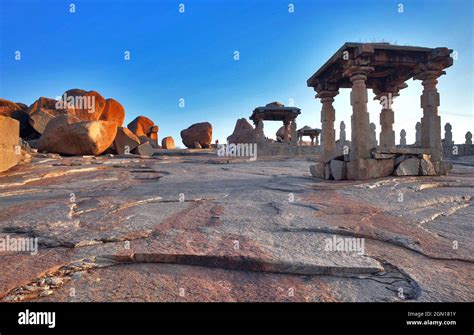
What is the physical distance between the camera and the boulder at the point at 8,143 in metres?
7.04

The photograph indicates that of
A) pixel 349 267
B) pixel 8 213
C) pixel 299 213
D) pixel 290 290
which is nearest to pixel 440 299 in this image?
pixel 349 267

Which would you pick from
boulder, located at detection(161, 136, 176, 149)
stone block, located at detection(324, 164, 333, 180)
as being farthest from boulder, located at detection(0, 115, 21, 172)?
boulder, located at detection(161, 136, 176, 149)

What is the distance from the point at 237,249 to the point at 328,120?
23.8ft

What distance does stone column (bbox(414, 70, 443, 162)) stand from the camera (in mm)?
7711

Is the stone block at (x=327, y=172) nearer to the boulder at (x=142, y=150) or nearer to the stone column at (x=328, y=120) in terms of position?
the stone column at (x=328, y=120)

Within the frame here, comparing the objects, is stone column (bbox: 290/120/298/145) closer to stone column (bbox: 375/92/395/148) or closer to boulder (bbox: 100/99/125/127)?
stone column (bbox: 375/92/395/148)

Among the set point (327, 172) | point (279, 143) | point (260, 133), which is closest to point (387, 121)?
point (327, 172)

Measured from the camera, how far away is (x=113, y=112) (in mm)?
24125

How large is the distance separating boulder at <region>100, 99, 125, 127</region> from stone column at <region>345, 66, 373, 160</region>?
20.9 m

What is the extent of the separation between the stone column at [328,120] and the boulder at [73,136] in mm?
8690

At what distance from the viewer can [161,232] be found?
2699mm

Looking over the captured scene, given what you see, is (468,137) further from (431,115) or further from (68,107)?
(68,107)
